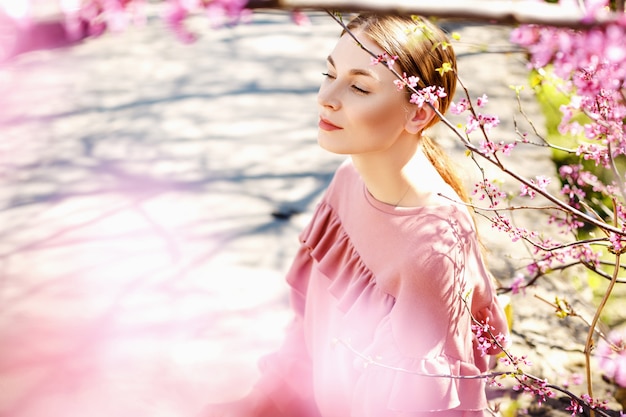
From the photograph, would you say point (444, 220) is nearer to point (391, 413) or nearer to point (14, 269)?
point (391, 413)

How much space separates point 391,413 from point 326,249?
48 cm

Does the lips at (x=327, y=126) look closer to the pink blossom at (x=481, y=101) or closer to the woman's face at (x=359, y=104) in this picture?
the woman's face at (x=359, y=104)

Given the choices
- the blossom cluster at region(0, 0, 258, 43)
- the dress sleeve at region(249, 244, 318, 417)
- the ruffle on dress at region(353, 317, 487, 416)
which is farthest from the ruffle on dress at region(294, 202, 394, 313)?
the blossom cluster at region(0, 0, 258, 43)

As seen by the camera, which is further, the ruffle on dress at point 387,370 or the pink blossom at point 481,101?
the ruffle on dress at point 387,370

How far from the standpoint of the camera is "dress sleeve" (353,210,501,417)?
145cm

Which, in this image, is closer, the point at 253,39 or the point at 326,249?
the point at 326,249

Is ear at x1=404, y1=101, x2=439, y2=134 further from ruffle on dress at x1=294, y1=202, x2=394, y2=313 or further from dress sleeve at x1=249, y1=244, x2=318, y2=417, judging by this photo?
dress sleeve at x1=249, y1=244, x2=318, y2=417

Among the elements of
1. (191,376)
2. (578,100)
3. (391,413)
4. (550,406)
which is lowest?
(191,376)

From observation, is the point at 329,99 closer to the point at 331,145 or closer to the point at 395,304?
the point at 331,145

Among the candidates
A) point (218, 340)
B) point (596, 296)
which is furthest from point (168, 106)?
point (596, 296)

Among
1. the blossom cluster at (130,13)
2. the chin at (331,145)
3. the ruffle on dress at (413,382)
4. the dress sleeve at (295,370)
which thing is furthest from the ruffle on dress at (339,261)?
the blossom cluster at (130,13)

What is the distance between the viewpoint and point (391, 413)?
1563 millimetres

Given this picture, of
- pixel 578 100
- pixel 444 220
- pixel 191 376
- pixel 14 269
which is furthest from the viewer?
pixel 14 269

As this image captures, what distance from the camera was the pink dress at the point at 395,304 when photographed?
1.46 m
